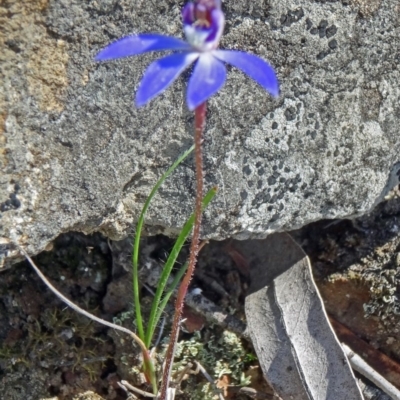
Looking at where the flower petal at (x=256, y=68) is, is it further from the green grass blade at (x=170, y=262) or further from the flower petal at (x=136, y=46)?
the green grass blade at (x=170, y=262)

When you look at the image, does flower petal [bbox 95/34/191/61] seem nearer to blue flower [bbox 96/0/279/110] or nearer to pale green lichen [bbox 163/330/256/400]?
blue flower [bbox 96/0/279/110]

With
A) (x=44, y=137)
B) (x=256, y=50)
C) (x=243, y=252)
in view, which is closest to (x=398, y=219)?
(x=243, y=252)

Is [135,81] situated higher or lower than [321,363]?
higher

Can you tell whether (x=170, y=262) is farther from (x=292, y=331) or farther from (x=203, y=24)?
(x=203, y=24)

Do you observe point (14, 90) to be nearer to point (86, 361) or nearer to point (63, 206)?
point (63, 206)

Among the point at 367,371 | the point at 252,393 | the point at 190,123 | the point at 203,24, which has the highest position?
the point at 190,123

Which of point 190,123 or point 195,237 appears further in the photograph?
point 190,123

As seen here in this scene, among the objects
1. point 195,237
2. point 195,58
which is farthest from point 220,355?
point 195,58

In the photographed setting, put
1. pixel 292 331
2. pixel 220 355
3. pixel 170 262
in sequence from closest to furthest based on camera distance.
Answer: pixel 170 262 → pixel 292 331 → pixel 220 355
